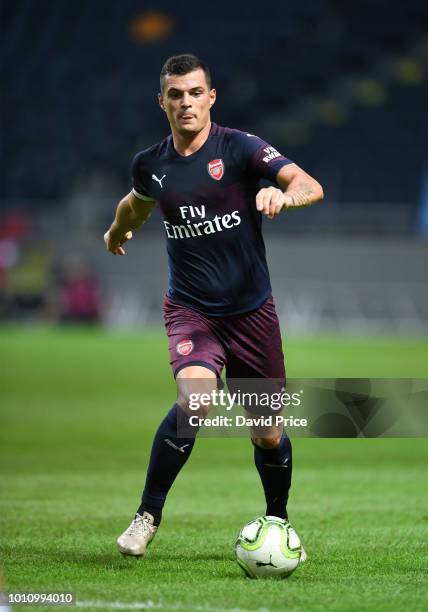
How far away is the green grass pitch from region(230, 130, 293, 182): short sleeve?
82.6 inches

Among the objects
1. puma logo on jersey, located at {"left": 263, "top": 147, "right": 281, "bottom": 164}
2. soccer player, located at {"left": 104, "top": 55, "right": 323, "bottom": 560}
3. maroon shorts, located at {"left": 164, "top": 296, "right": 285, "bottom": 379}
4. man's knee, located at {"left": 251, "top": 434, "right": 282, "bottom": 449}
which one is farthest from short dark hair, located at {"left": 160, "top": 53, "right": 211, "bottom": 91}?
man's knee, located at {"left": 251, "top": 434, "right": 282, "bottom": 449}

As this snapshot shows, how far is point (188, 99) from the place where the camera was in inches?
250

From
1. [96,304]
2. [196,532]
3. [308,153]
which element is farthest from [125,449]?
[308,153]

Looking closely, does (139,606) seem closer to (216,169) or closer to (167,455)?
(167,455)

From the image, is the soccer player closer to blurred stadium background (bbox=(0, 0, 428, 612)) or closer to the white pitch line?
the white pitch line

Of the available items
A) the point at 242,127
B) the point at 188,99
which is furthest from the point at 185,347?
the point at 242,127

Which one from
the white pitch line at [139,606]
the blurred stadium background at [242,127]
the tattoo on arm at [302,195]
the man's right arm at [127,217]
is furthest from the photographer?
the blurred stadium background at [242,127]

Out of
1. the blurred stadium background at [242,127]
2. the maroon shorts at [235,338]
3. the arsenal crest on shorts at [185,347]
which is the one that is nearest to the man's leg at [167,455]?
the arsenal crest on shorts at [185,347]

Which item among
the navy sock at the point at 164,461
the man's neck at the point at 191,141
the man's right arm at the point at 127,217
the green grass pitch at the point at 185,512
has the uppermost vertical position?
the man's neck at the point at 191,141

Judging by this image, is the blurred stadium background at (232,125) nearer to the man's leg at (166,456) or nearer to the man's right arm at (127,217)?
the man's right arm at (127,217)

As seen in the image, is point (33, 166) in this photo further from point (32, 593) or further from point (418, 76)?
point (32, 593)

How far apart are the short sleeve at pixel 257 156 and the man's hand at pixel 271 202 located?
1.76 feet

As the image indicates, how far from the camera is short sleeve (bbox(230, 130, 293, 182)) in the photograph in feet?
20.4

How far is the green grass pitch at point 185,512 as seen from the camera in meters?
5.43
